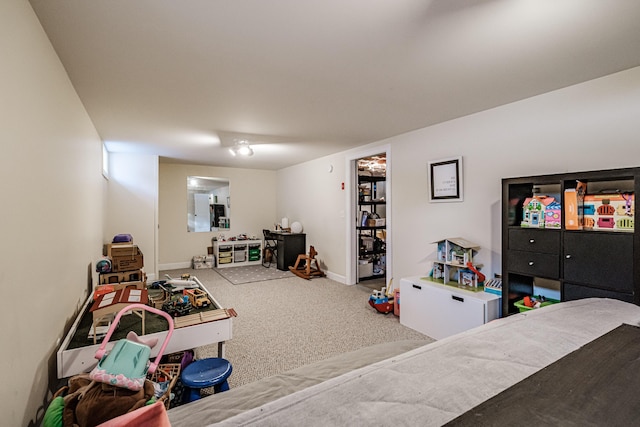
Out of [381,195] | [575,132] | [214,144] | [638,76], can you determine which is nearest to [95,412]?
[575,132]

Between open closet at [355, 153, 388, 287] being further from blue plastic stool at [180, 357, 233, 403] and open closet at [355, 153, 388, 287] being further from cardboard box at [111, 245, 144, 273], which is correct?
Answer: blue plastic stool at [180, 357, 233, 403]

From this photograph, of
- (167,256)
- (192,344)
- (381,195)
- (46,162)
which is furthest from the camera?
(167,256)

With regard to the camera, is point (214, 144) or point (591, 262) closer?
point (591, 262)

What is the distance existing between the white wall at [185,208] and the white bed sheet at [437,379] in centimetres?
620

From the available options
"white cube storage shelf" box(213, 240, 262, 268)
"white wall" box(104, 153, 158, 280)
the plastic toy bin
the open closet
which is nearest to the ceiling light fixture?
"white wall" box(104, 153, 158, 280)

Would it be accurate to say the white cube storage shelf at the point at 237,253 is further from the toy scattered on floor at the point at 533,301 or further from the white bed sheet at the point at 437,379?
the white bed sheet at the point at 437,379

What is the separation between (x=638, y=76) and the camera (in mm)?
2029

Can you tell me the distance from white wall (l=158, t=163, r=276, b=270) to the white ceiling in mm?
3371

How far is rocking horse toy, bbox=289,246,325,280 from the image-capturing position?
5491 mm

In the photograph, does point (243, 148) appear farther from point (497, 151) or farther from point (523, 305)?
point (523, 305)

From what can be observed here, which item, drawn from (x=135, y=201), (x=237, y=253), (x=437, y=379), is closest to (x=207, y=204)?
(x=237, y=253)

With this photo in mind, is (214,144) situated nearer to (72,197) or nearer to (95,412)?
(72,197)

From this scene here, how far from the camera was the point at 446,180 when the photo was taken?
3.29m

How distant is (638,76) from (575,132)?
46cm
